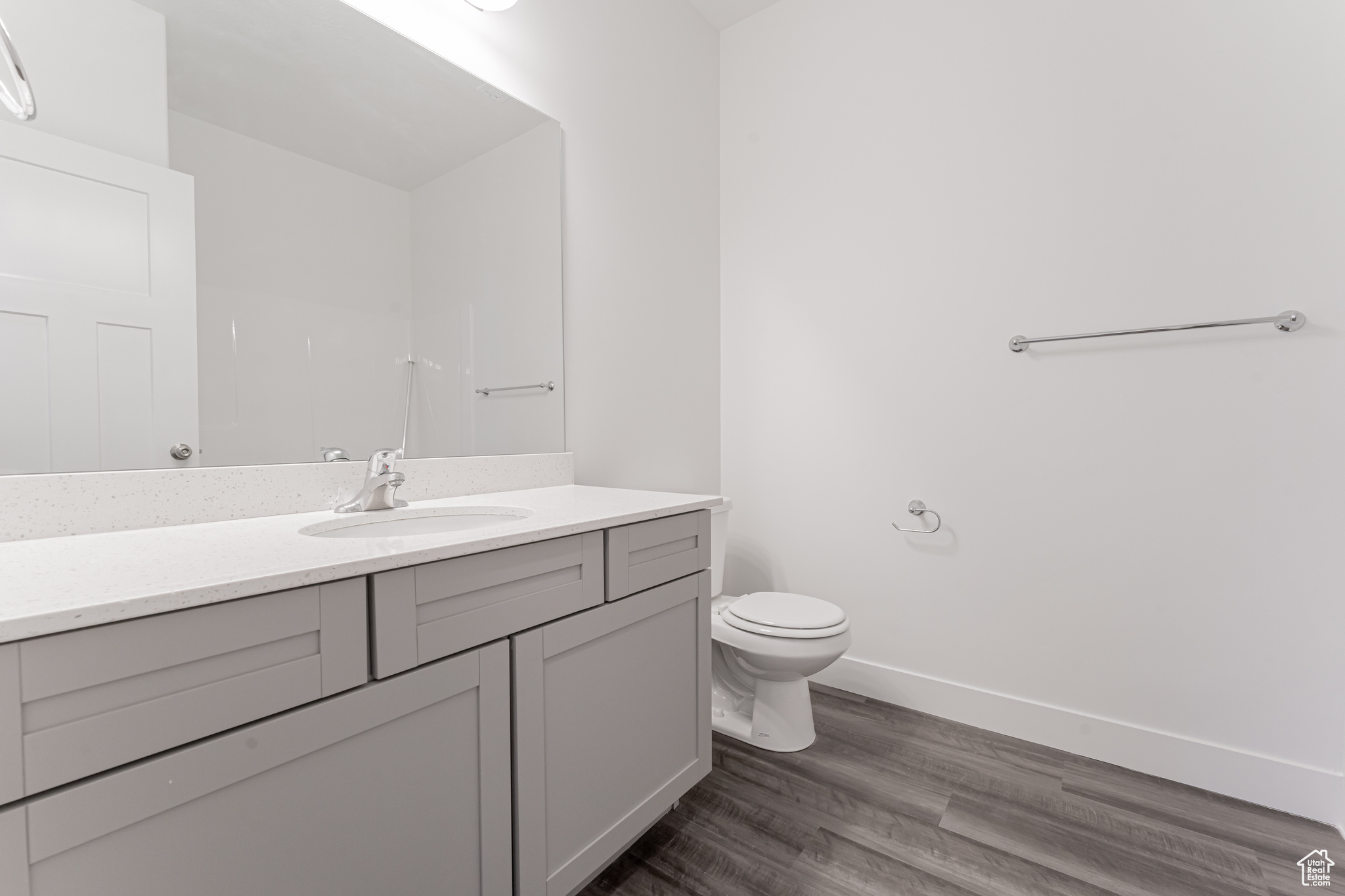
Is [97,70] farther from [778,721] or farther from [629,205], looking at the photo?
[778,721]

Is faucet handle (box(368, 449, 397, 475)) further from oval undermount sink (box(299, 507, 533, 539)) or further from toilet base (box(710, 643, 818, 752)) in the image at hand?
toilet base (box(710, 643, 818, 752))

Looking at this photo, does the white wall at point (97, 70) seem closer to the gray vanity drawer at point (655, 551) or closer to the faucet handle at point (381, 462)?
the faucet handle at point (381, 462)

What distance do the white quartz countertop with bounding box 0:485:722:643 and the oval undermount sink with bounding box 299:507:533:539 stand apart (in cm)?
2

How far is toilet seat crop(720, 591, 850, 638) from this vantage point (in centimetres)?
170

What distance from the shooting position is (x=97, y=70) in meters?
0.98

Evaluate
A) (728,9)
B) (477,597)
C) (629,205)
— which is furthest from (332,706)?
(728,9)

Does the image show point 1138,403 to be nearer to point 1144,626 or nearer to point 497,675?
point 1144,626

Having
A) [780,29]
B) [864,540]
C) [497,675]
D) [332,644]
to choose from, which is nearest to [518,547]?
[497,675]

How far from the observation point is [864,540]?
2.18 meters

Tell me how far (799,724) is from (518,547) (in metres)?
1.27

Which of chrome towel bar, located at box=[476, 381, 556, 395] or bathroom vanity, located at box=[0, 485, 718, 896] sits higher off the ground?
chrome towel bar, located at box=[476, 381, 556, 395]

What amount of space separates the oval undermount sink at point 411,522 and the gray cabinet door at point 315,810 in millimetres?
383

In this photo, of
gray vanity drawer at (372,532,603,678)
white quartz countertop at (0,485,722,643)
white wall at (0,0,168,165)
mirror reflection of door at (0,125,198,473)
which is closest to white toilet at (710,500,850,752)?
gray vanity drawer at (372,532,603,678)
